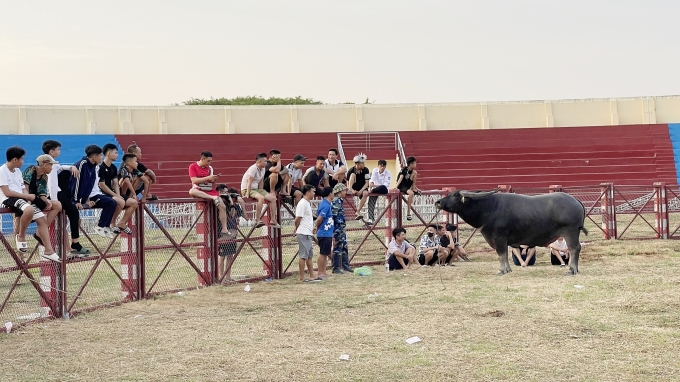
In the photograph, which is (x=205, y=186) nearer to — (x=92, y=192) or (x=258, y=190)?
(x=258, y=190)

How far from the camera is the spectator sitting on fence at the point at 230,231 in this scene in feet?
48.7

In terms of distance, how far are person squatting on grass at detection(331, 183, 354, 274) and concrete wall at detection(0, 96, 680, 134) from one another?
23532 mm

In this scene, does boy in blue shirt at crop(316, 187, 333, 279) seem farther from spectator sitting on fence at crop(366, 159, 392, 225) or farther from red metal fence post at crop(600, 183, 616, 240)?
red metal fence post at crop(600, 183, 616, 240)

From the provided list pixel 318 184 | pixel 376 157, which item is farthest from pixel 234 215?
pixel 376 157

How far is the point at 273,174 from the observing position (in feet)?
51.9

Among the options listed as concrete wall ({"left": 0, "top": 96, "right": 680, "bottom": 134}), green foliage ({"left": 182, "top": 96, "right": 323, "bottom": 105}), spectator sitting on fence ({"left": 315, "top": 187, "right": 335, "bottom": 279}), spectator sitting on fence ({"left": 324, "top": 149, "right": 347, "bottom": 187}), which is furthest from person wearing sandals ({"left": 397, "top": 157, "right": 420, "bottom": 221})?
green foliage ({"left": 182, "top": 96, "right": 323, "bottom": 105})

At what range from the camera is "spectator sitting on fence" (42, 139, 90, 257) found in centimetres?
1138

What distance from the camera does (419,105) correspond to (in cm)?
4094

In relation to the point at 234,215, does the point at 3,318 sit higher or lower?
lower

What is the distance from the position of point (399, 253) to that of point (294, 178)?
8.40ft

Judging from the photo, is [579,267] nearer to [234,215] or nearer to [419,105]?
[234,215]

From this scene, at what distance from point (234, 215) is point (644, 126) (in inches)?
1208

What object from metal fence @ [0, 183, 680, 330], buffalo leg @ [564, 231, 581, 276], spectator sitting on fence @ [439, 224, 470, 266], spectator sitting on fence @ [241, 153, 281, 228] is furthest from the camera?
spectator sitting on fence @ [439, 224, 470, 266]

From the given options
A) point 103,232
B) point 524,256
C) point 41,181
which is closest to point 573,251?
point 524,256
